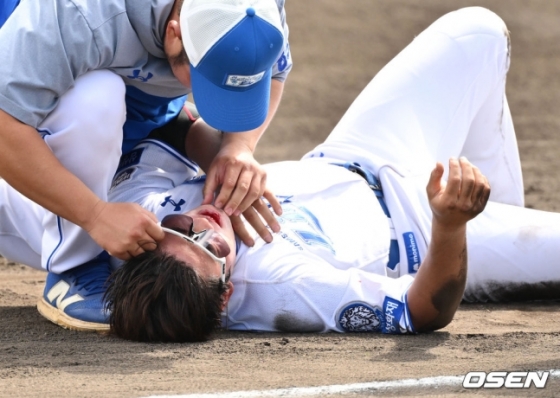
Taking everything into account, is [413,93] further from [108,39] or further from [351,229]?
[108,39]

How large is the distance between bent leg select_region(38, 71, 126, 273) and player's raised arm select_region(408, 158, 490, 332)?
112 cm

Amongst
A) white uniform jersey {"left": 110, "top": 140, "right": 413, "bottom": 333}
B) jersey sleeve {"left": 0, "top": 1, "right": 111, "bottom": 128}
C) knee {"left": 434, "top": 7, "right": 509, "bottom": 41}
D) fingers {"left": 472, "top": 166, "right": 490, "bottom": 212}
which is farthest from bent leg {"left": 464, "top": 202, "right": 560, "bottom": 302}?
jersey sleeve {"left": 0, "top": 1, "right": 111, "bottom": 128}

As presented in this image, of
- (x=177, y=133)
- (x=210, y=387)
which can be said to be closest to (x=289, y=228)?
(x=177, y=133)

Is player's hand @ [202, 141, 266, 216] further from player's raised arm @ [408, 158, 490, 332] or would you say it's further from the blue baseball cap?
player's raised arm @ [408, 158, 490, 332]

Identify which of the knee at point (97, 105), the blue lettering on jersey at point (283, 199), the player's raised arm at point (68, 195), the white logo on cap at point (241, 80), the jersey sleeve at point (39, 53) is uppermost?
the jersey sleeve at point (39, 53)

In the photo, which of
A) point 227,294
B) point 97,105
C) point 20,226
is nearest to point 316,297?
point 227,294

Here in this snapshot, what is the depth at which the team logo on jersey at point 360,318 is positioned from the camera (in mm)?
3248

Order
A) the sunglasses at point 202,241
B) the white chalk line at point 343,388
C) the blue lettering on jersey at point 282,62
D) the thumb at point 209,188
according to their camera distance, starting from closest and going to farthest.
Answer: the white chalk line at point 343,388, the sunglasses at point 202,241, the thumb at point 209,188, the blue lettering on jersey at point 282,62

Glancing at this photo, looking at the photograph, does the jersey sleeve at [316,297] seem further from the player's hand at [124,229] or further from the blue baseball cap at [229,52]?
the blue baseball cap at [229,52]

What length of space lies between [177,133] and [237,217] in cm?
67

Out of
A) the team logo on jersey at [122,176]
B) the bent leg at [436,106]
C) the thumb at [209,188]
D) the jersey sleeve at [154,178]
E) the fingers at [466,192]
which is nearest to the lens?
the fingers at [466,192]

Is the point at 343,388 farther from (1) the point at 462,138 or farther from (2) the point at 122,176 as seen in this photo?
(1) the point at 462,138

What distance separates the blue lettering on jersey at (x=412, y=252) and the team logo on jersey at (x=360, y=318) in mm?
479

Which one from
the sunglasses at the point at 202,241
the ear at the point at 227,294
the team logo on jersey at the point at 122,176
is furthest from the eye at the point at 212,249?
the team logo on jersey at the point at 122,176
